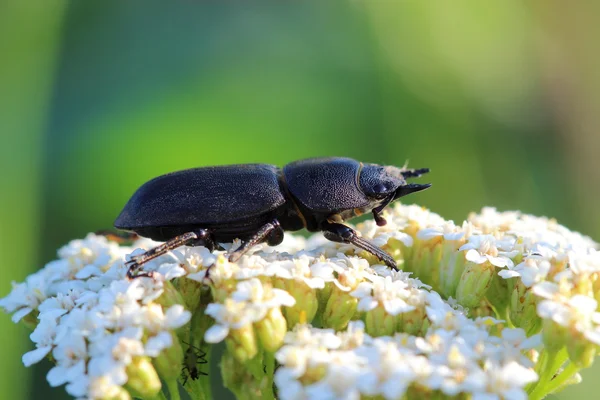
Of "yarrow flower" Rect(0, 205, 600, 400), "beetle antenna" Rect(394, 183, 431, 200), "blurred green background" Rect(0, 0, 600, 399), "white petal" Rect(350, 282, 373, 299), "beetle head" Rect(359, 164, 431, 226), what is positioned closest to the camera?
"yarrow flower" Rect(0, 205, 600, 400)

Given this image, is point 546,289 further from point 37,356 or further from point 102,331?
point 37,356

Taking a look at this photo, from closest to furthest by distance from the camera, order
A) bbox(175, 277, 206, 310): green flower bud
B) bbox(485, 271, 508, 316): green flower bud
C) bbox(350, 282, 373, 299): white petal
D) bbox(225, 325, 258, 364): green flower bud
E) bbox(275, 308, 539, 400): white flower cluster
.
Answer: bbox(275, 308, 539, 400): white flower cluster
bbox(225, 325, 258, 364): green flower bud
bbox(350, 282, 373, 299): white petal
bbox(175, 277, 206, 310): green flower bud
bbox(485, 271, 508, 316): green flower bud

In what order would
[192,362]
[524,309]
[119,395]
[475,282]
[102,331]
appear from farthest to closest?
[475,282] → [524,309] → [192,362] → [102,331] → [119,395]

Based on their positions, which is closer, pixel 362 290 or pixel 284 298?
pixel 284 298

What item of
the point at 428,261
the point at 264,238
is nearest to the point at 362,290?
the point at 264,238

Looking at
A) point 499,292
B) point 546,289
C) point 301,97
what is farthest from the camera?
point 301,97

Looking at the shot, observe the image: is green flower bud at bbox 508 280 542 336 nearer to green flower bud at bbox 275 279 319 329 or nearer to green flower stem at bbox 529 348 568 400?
green flower stem at bbox 529 348 568 400

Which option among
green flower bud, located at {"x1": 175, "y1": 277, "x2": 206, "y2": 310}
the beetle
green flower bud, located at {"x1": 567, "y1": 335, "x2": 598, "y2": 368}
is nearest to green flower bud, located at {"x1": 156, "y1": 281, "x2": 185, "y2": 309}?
green flower bud, located at {"x1": 175, "y1": 277, "x2": 206, "y2": 310}
